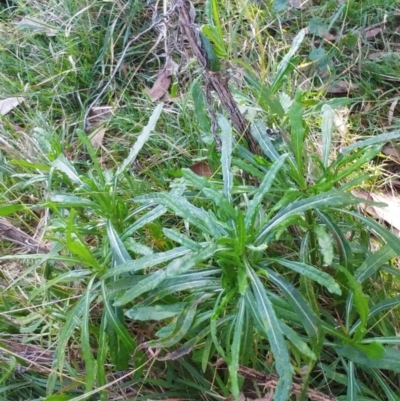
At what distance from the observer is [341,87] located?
2.29m

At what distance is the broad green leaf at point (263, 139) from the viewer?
62.8 inches

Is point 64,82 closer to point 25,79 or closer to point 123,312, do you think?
point 25,79

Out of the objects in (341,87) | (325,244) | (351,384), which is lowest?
(351,384)

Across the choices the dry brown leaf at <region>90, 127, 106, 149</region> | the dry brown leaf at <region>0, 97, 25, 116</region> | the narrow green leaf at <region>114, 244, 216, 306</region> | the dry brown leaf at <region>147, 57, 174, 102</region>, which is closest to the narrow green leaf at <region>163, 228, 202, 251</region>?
the narrow green leaf at <region>114, 244, 216, 306</region>

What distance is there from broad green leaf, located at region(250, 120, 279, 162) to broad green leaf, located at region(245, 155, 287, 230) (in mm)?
202

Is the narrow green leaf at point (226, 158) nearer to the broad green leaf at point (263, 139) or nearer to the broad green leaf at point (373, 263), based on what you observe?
the broad green leaf at point (263, 139)

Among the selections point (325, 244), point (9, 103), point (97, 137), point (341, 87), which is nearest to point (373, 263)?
point (325, 244)

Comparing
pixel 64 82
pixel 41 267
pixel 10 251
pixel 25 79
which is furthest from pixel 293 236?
pixel 25 79

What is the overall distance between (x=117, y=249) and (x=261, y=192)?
1.34ft

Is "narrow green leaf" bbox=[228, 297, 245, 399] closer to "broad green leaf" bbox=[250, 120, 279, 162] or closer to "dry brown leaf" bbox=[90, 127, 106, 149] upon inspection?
"broad green leaf" bbox=[250, 120, 279, 162]

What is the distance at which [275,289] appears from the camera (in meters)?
1.65

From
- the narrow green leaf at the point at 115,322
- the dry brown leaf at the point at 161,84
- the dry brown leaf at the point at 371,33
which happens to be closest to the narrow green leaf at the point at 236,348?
the narrow green leaf at the point at 115,322

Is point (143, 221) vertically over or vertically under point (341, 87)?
over

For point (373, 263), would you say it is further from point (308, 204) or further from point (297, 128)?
point (297, 128)
